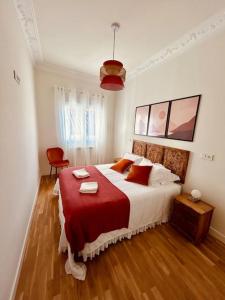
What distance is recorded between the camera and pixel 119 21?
187 centimetres

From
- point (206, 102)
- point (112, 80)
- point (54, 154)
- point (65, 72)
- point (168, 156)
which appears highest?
point (65, 72)

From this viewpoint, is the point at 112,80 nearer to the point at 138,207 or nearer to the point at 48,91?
the point at 138,207

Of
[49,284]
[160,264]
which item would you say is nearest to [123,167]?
[160,264]

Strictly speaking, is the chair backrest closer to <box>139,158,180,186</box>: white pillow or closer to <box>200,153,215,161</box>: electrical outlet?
<box>139,158,180,186</box>: white pillow

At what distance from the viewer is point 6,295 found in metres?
1.06

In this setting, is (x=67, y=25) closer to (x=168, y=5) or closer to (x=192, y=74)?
(x=168, y=5)

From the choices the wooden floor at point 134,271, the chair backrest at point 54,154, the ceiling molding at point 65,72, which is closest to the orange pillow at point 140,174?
the wooden floor at point 134,271

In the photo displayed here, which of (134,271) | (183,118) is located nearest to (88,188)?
(134,271)

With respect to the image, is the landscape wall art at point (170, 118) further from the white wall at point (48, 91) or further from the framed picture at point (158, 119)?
the white wall at point (48, 91)

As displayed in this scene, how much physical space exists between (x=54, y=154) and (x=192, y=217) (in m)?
3.36

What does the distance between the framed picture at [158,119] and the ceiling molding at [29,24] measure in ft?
7.90

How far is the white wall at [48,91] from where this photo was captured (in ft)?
11.4

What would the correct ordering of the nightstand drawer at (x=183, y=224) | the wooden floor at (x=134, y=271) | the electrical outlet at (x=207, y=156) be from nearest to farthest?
the wooden floor at (x=134, y=271), the nightstand drawer at (x=183, y=224), the electrical outlet at (x=207, y=156)

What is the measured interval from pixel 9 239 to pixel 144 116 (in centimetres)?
306
